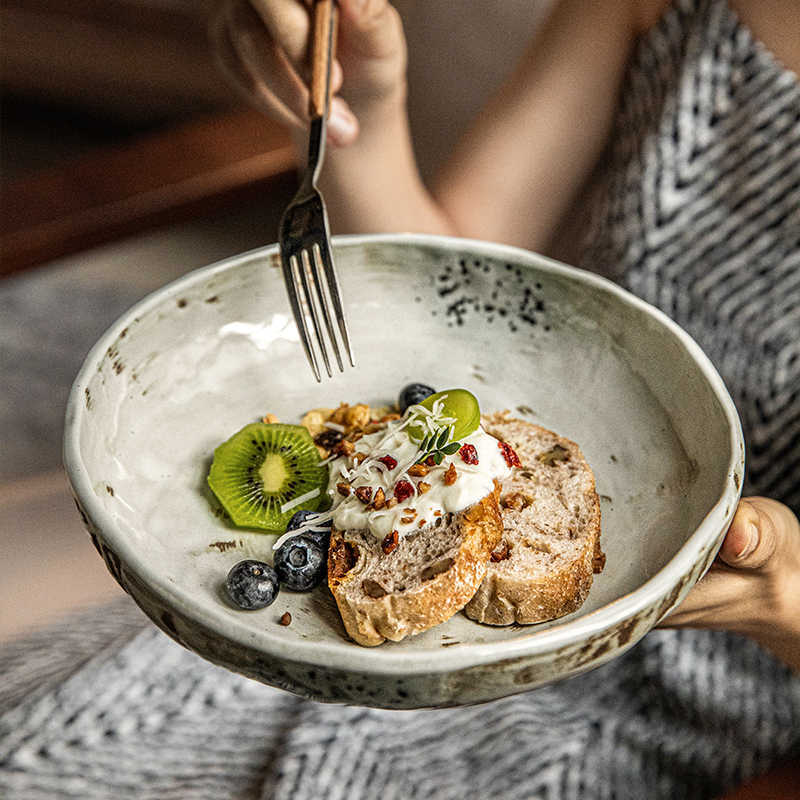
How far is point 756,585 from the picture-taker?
40.3 inches

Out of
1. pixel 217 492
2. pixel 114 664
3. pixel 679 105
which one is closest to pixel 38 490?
pixel 114 664

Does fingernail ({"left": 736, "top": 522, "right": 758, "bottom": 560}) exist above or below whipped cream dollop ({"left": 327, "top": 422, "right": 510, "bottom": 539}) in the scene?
above

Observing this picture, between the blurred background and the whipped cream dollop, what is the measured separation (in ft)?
1.96

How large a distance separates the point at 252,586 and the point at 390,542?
0.42 ft

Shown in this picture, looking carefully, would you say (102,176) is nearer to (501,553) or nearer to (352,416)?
(352,416)

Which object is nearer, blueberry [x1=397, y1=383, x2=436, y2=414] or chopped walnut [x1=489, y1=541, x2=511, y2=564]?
chopped walnut [x1=489, y1=541, x2=511, y2=564]

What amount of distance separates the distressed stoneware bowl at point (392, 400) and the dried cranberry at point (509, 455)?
109mm

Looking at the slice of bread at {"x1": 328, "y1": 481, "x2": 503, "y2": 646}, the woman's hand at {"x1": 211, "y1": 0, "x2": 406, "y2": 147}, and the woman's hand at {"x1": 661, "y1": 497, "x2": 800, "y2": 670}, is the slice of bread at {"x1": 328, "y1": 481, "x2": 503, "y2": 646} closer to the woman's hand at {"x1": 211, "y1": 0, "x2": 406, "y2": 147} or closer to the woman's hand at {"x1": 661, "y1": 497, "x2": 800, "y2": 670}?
the woman's hand at {"x1": 661, "y1": 497, "x2": 800, "y2": 670}

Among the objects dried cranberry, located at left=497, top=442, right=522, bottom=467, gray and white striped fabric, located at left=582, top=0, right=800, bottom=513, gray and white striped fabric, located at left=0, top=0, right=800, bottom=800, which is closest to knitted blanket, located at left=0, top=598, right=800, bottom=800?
gray and white striped fabric, located at left=0, top=0, right=800, bottom=800

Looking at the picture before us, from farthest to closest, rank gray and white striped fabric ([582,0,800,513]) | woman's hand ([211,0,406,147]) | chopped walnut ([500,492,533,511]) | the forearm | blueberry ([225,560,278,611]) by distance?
the forearm → gray and white striped fabric ([582,0,800,513]) → woman's hand ([211,0,406,147]) → chopped walnut ([500,492,533,511]) → blueberry ([225,560,278,611])

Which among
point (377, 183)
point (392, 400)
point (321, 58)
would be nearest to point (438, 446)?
point (392, 400)

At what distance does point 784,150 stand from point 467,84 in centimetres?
65

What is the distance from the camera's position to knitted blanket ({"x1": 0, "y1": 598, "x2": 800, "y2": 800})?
1079mm

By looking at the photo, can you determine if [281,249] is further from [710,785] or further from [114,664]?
[710,785]
